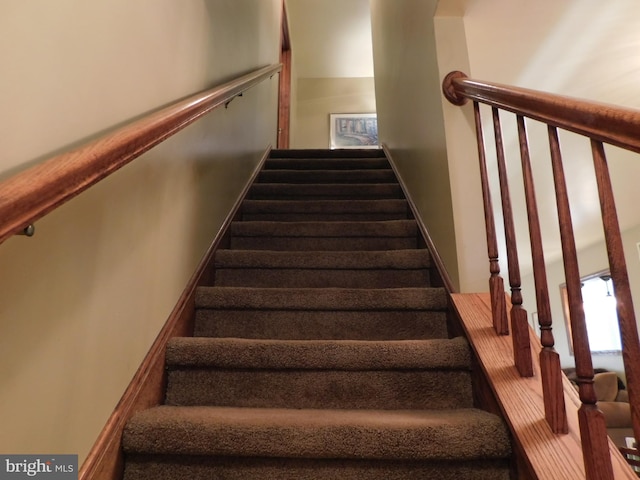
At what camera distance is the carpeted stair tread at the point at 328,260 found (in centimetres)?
188

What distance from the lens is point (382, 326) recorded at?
5.15 ft

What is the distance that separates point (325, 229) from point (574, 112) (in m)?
1.48

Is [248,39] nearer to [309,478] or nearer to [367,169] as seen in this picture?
[367,169]

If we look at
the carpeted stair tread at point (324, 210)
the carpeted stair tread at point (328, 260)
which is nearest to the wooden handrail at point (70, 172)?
the carpeted stair tread at point (328, 260)

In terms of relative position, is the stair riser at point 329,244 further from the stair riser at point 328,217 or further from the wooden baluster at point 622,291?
the wooden baluster at point 622,291

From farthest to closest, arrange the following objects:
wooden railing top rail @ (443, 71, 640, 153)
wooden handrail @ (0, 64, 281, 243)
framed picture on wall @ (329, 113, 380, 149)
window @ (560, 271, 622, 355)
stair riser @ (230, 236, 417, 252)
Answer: framed picture on wall @ (329, 113, 380, 149) → window @ (560, 271, 622, 355) → stair riser @ (230, 236, 417, 252) → wooden railing top rail @ (443, 71, 640, 153) → wooden handrail @ (0, 64, 281, 243)

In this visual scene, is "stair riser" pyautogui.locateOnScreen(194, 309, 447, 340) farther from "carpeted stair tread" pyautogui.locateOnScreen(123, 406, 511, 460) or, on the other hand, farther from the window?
the window

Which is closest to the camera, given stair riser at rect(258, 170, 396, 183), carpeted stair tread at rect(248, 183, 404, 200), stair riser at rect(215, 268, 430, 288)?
stair riser at rect(215, 268, 430, 288)

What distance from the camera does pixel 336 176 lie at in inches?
119

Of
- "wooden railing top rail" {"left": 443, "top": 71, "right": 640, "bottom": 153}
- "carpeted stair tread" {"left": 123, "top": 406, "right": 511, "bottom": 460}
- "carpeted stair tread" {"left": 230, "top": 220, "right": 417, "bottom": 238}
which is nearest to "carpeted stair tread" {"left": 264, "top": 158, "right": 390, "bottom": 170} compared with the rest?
"carpeted stair tread" {"left": 230, "top": 220, "right": 417, "bottom": 238}

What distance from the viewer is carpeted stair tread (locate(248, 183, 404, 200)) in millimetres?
2734

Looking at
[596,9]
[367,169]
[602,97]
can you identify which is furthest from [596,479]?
[367,169]

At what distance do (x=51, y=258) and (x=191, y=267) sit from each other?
820 millimetres

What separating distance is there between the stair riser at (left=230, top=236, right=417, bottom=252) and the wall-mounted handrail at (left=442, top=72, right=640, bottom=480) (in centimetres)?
103
